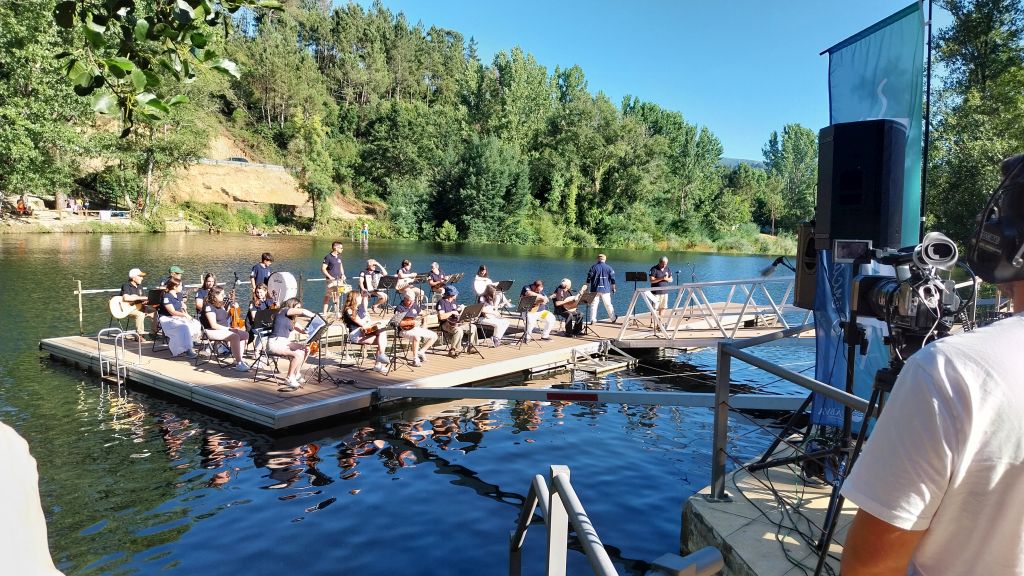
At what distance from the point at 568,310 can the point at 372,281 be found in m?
4.90

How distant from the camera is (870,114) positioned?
5.35 metres

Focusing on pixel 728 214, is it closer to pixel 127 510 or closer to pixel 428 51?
pixel 428 51

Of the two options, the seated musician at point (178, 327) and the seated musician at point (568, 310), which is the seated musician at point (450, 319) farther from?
the seated musician at point (178, 327)

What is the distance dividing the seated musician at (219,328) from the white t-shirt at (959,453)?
11.2 m

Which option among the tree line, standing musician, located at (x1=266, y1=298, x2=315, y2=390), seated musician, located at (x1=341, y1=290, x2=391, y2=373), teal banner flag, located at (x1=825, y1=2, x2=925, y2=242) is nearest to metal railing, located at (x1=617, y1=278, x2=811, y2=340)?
seated musician, located at (x1=341, y1=290, x2=391, y2=373)

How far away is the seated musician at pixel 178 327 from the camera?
38.8 ft

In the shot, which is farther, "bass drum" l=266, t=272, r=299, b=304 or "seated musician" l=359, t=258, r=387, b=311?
"seated musician" l=359, t=258, r=387, b=311

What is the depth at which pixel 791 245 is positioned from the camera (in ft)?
213

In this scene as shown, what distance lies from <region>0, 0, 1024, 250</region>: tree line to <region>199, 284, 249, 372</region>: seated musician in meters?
13.9

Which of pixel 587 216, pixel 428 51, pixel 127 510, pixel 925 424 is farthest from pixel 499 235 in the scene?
pixel 925 424

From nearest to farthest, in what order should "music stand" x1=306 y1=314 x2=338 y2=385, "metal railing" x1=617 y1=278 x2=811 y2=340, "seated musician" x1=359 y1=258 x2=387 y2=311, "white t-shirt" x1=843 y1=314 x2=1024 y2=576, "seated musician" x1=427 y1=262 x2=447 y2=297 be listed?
"white t-shirt" x1=843 y1=314 x2=1024 y2=576 < "music stand" x1=306 y1=314 x2=338 y2=385 < "metal railing" x1=617 y1=278 x2=811 y2=340 < "seated musician" x1=427 y1=262 x2=447 y2=297 < "seated musician" x1=359 y1=258 x2=387 y2=311

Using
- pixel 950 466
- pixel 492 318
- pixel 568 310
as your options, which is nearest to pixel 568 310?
pixel 568 310

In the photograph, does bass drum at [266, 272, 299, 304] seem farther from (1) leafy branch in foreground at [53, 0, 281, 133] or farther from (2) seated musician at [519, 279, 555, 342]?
(1) leafy branch in foreground at [53, 0, 281, 133]

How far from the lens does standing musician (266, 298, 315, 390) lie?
990 centimetres
